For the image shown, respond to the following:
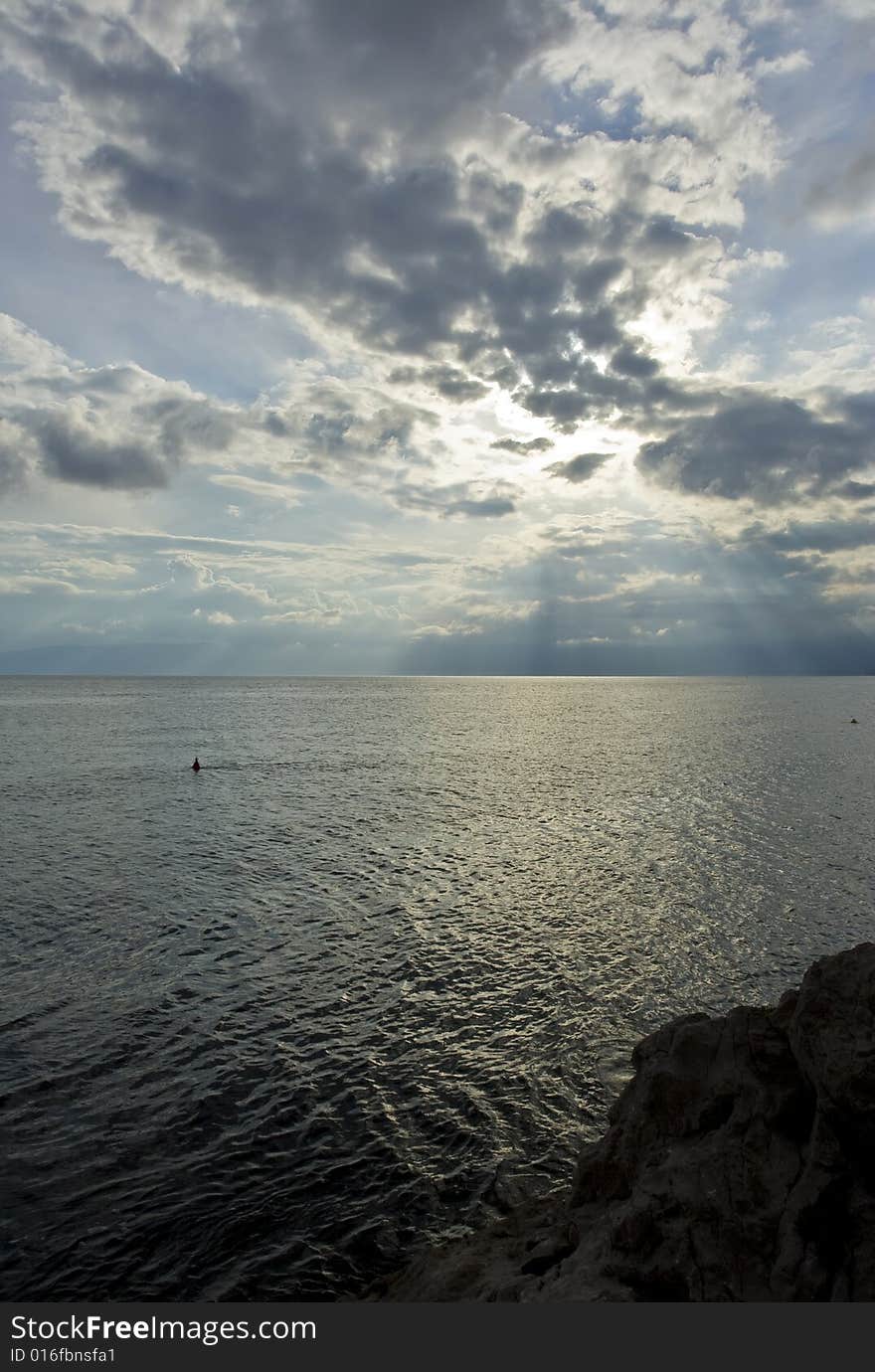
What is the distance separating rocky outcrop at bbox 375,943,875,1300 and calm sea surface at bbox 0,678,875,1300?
337cm

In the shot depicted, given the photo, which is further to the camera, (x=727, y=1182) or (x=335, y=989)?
(x=335, y=989)

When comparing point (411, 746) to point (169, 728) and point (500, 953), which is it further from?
point (500, 953)

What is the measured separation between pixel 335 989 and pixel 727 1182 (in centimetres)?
1978

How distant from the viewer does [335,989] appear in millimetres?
30031

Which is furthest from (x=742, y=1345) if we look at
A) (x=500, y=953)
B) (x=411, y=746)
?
(x=411, y=746)

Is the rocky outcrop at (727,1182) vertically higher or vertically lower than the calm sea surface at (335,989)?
higher

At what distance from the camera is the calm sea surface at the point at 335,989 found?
1748cm

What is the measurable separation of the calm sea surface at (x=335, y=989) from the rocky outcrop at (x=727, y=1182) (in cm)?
337

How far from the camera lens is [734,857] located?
50625 millimetres

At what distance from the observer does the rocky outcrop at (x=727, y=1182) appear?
1168cm

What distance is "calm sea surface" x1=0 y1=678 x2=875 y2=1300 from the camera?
1748 cm

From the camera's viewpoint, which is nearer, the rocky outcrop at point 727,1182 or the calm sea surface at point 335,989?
the rocky outcrop at point 727,1182

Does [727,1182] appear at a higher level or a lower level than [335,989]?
higher

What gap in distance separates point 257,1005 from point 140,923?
11.8 meters
